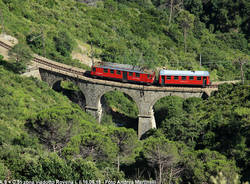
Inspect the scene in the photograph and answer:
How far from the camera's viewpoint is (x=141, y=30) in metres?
89.2

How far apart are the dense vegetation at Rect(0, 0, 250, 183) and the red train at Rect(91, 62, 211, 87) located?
3.27 metres

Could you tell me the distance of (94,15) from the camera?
297ft

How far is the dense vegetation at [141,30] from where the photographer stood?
74312 mm

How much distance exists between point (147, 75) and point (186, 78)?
5.92 metres

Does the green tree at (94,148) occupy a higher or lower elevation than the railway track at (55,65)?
lower

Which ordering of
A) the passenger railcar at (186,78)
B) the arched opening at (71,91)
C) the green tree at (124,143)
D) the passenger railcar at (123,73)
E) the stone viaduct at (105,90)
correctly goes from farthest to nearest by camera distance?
1. the arched opening at (71,91)
2. the passenger railcar at (123,73)
3. the stone viaduct at (105,90)
4. the passenger railcar at (186,78)
5. the green tree at (124,143)

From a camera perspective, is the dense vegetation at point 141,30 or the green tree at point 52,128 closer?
the green tree at point 52,128

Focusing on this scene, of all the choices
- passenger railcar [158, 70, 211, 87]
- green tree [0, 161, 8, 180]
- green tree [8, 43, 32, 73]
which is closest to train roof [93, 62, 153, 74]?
passenger railcar [158, 70, 211, 87]

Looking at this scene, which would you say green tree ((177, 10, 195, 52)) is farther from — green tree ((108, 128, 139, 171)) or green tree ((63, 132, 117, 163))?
green tree ((63, 132, 117, 163))

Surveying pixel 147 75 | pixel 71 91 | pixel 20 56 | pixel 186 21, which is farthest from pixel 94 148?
pixel 186 21

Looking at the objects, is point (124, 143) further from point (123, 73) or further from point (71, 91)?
point (71, 91)

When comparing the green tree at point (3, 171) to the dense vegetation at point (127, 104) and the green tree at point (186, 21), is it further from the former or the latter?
the green tree at point (186, 21)

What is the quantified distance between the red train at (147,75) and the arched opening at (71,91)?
555 cm

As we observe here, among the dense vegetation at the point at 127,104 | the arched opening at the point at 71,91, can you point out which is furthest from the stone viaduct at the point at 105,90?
the dense vegetation at the point at 127,104
